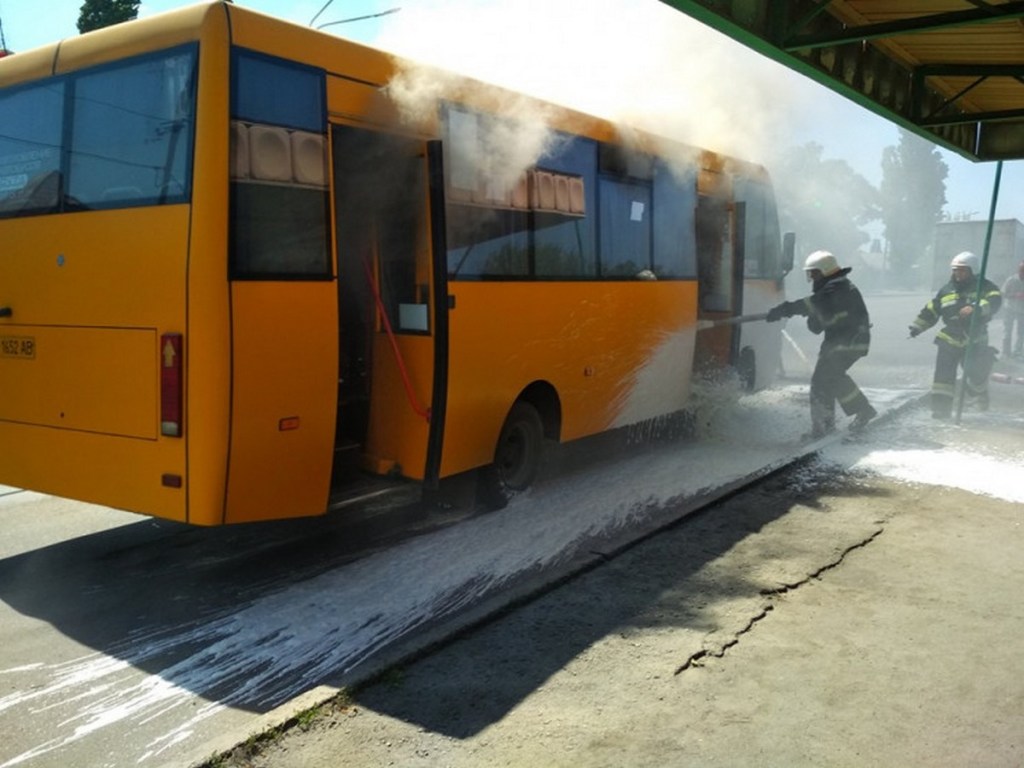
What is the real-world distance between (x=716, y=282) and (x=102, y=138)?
21.5 ft

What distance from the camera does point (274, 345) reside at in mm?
4578

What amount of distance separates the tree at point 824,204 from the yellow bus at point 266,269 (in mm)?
26761

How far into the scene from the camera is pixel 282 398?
466 centimetres

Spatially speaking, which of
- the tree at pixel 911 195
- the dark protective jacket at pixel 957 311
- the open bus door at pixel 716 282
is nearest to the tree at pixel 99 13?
the open bus door at pixel 716 282

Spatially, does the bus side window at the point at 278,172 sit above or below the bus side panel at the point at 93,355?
above

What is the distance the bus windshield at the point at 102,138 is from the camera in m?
4.44

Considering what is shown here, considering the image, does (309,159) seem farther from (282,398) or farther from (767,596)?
(767,596)

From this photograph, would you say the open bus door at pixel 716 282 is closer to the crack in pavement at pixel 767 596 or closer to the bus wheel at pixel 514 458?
the bus wheel at pixel 514 458

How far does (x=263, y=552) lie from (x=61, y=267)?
2.09 m

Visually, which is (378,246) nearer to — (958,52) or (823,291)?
(958,52)

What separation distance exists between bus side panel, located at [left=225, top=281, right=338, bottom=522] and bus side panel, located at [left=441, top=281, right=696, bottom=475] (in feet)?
3.72

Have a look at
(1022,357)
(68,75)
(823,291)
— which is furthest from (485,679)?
(1022,357)

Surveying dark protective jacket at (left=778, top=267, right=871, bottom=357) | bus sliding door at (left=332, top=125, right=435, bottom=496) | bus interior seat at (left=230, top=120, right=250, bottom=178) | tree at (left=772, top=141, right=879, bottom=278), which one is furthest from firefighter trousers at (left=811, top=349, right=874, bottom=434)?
tree at (left=772, top=141, right=879, bottom=278)

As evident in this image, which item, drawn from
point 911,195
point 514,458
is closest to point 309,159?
point 514,458
